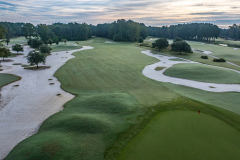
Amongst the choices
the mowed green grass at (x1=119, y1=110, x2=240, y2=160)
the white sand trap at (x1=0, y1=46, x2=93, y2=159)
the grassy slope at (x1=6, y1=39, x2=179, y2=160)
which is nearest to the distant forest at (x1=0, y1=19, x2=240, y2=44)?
the white sand trap at (x1=0, y1=46, x2=93, y2=159)

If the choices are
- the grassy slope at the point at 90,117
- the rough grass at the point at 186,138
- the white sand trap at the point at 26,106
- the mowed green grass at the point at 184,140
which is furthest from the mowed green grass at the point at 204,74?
the white sand trap at the point at 26,106

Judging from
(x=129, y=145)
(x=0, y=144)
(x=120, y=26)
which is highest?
(x=120, y=26)

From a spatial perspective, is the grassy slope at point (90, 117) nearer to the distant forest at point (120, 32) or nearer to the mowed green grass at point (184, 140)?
the mowed green grass at point (184, 140)

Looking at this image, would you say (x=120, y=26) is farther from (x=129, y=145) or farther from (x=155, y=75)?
(x=129, y=145)

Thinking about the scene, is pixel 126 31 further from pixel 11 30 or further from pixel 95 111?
pixel 95 111

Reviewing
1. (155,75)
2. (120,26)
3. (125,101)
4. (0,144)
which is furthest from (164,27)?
Answer: (0,144)

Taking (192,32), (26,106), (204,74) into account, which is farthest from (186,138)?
(192,32)

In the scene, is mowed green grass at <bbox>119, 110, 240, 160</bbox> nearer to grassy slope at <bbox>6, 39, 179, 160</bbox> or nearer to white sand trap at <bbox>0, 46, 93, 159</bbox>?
grassy slope at <bbox>6, 39, 179, 160</bbox>
